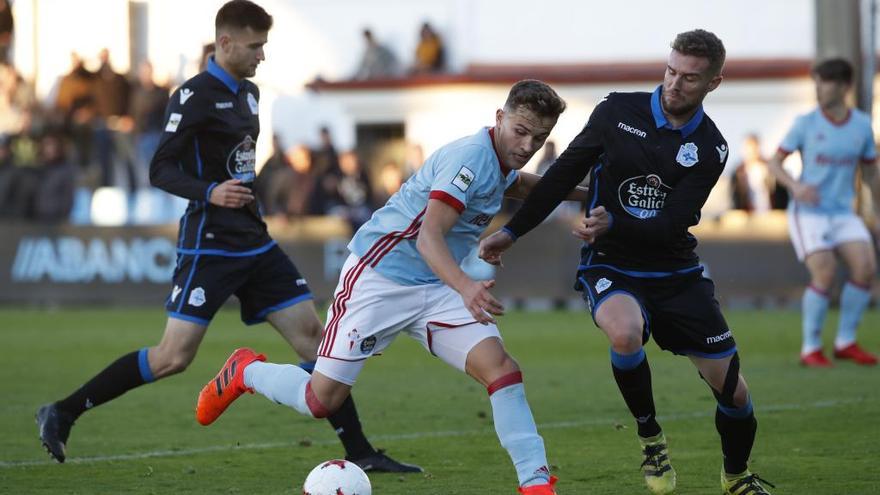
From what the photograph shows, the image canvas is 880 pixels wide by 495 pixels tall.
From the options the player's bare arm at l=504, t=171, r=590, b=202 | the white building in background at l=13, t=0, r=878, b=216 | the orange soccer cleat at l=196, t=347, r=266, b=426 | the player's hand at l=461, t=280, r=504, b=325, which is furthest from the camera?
the white building in background at l=13, t=0, r=878, b=216

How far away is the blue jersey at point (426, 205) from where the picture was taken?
21.9ft

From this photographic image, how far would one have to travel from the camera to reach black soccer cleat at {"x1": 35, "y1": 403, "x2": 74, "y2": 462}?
8.10 m

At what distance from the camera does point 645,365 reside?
7234 mm

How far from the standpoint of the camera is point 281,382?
24.1 ft

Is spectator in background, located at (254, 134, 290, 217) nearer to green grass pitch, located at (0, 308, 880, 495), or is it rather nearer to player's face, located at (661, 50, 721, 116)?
green grass pitch, located at (0, 308, 880, 495)

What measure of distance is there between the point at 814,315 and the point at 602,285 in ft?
19.6

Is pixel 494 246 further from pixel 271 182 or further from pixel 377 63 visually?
pixel 377 63

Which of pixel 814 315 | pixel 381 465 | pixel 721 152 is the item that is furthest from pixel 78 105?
pixel 721 152

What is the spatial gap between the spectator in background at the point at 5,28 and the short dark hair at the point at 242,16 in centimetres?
2554

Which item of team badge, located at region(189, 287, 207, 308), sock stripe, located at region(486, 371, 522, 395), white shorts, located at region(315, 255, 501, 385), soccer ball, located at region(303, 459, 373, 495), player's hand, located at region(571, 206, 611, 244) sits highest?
player's hand, located at region(571, 206, 611, 244)

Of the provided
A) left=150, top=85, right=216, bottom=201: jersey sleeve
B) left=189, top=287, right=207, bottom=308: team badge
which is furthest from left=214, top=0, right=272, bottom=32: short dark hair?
left=189, top=287, right=207, bottom=308: team badge

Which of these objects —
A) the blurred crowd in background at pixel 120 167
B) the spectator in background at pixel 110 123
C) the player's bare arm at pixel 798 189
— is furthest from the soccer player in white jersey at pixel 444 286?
the spectator in background at pixel 110 123

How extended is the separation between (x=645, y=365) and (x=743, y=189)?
1528 cm

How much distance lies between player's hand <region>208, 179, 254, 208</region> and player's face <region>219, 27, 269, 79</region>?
2.22ft
